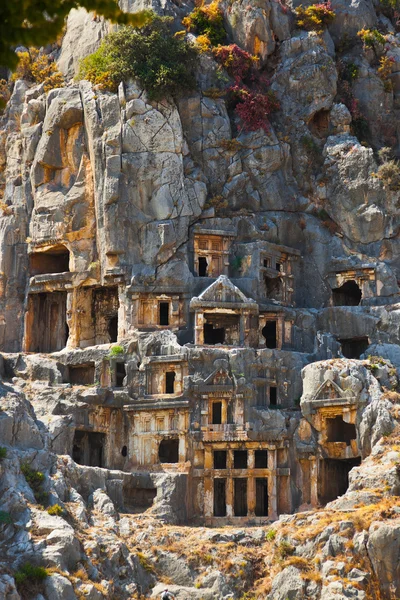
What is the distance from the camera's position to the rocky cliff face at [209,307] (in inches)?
1528

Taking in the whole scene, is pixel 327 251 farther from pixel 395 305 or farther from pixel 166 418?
pixel 166 418

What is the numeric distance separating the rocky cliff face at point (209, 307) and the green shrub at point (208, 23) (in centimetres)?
77

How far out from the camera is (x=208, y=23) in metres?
61.2

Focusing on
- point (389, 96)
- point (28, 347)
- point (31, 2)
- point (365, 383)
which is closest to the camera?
point (31, 2)

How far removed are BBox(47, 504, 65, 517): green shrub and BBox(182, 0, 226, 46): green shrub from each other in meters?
35.7

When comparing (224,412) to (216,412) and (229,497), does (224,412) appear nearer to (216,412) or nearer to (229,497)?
(216,412)

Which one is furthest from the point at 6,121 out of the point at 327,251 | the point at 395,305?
the point at 395,305

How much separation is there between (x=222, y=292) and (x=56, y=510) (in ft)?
68.1

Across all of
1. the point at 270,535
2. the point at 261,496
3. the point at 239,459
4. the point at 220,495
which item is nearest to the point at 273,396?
the point at 239,459

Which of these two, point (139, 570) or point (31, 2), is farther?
point (139, 570)

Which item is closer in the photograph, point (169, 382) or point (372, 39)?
point (169, 382)

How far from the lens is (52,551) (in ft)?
108

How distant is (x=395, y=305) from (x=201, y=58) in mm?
20275

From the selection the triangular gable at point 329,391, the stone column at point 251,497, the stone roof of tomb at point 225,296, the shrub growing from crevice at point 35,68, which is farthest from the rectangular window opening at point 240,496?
the shrub growing from crevice at point 35,68
